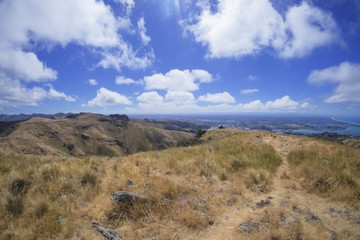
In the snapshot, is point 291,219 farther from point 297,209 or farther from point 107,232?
point 107,232

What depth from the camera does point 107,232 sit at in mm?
Result: 4449

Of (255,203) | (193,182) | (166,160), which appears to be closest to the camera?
(255,203)

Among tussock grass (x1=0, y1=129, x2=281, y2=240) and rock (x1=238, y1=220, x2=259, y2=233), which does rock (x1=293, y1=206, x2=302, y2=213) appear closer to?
tussock grass (x1=0, y1=129, x2=281, y2=240)

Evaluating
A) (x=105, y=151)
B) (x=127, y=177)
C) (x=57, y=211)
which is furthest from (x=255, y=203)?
(x=105, y=151)

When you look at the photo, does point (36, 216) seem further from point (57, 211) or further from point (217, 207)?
point (217, 207)

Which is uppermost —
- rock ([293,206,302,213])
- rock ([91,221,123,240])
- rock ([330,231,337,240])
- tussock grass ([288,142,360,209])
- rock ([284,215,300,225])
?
tussock grass ([288,142,360,209])

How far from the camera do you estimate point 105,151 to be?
184 m

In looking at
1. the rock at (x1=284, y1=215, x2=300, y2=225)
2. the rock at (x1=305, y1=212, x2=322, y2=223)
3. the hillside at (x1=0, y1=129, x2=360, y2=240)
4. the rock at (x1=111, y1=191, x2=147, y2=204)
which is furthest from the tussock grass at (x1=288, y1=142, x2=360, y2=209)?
the rock at (x1=111, y1=191, x2=147, y2=204)

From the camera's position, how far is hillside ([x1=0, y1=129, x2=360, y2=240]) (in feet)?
14.6

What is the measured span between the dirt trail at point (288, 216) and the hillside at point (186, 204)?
2cm

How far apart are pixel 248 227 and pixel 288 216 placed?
53.4 inches

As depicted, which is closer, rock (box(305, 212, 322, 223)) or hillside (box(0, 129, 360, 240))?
hillside (box(0, 129, 360, 240))

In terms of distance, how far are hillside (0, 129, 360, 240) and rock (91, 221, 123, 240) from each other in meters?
0.03

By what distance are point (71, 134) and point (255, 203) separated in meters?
215
